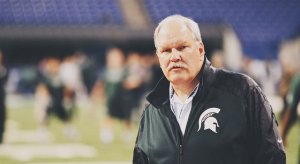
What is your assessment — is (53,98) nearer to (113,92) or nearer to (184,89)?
(113,92)

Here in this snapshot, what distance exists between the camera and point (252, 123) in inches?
134

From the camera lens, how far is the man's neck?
3.59 metres

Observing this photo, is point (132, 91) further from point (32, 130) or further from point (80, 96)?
point (80, 96)

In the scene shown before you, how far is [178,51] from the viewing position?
11.3ft

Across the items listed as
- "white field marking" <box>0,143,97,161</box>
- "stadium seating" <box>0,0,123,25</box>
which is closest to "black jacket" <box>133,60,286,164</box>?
"white field marking" <box>0,143,97,161</box>

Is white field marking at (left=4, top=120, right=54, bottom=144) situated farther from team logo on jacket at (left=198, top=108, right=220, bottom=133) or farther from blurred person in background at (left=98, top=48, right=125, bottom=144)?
team logo on jacket at (left=198, top=108, right=220, bottom=133)

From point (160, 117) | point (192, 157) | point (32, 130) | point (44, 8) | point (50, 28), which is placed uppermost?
point (44, 8)

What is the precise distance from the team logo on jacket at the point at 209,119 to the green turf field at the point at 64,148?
776 centimetres

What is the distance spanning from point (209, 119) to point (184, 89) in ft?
0.80

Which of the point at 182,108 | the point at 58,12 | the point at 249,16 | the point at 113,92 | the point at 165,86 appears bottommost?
the point at 182,108

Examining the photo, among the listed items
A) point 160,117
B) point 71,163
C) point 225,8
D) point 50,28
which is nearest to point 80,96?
point 50,28

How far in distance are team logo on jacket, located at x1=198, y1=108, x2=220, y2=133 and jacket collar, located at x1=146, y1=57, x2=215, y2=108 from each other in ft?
0.48

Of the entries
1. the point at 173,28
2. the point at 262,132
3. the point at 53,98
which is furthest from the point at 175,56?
the point at 53,98

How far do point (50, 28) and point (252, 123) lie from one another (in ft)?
71.4
